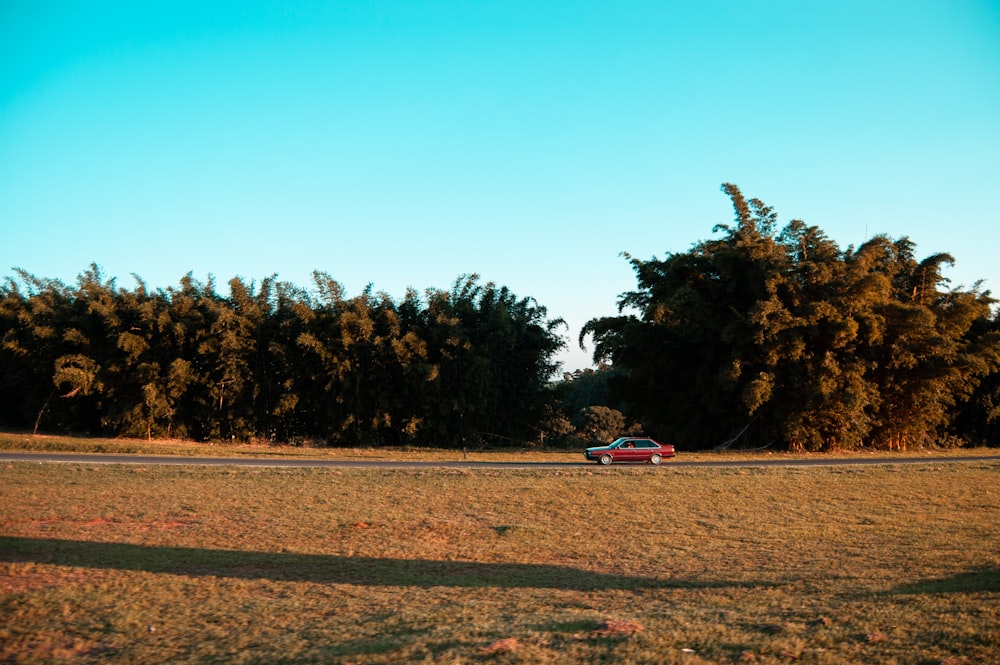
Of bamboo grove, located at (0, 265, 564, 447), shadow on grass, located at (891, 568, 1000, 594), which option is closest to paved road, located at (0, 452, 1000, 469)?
bamboo grove, located at (0, 265, 564, 447)

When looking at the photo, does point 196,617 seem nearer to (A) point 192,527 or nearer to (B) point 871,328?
(A) point 192,527

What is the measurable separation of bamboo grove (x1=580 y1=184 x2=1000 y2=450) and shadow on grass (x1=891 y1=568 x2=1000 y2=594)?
1892 centimetres

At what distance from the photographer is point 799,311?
2814cm

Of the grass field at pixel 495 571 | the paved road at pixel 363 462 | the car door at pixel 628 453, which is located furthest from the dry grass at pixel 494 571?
the car door at pixel 628 453

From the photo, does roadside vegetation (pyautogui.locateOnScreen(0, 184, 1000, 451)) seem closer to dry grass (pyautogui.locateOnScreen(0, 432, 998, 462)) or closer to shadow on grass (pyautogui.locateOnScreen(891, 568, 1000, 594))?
dry grass (pyautogui.locateOnScreen(0, 432, 998, 462))

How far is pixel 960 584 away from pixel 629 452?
15.8 m

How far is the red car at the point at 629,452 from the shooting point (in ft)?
77.2

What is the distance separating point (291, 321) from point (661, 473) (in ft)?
60.6

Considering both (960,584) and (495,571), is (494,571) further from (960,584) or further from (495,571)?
(960,584)

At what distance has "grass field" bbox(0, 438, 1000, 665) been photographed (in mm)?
5875

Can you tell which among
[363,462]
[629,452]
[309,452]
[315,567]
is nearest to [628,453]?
[629,452]

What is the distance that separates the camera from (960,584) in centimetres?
787

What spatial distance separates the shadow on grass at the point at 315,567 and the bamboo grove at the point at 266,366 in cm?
1956

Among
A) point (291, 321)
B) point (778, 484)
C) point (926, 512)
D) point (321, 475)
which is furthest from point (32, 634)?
point (291, 321)
